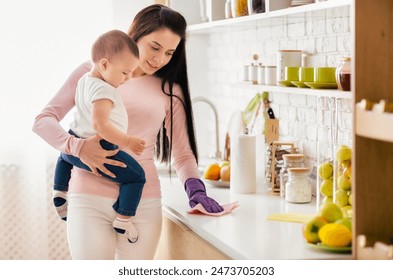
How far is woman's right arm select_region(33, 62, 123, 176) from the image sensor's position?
1980 mm

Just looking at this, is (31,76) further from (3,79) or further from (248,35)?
(248,35)

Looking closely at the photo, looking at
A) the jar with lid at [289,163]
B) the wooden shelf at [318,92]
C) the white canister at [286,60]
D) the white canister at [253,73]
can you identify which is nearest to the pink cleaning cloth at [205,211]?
Answer: the jar with lid at [289,163]

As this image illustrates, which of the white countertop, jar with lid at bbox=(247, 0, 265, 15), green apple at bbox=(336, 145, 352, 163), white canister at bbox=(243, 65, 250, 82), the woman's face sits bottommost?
the white countertop

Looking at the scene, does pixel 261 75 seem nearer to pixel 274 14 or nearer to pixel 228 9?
pixel 228 9

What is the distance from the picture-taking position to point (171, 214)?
7.51 ft

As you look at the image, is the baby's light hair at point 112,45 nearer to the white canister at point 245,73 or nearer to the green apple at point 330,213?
the green apple at point 330,213

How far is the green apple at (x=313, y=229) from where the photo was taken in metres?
1.72

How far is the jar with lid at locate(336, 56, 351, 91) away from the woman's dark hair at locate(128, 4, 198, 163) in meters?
0.47

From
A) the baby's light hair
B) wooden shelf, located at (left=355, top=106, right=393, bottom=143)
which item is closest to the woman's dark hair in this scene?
the baby's light hair

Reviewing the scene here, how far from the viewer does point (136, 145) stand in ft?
6.48

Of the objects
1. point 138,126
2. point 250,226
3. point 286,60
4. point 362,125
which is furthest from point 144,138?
point 362,125

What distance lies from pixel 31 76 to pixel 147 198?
1.28 m

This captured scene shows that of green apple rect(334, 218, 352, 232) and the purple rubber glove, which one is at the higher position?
green apple rect(334, 218, 352, 232)

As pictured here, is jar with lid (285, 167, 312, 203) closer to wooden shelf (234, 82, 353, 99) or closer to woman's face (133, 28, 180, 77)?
wooden shelf (234, 82, 353, 99)
